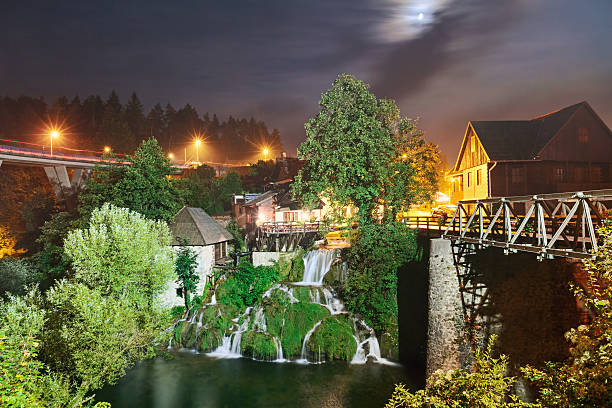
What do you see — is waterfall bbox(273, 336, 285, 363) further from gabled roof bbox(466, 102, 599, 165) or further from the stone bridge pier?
gabled roof bbox(466, 102, 599, 165)

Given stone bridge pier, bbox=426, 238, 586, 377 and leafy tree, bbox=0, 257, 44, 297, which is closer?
stone bridge pier, bbox=426, 238, 586, 377

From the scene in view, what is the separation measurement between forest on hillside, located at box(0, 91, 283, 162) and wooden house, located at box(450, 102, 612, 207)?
50074mm

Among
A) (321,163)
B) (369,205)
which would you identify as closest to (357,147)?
(321,163)

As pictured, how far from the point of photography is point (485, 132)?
3578 centimetres

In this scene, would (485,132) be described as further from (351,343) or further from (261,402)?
(261,402)

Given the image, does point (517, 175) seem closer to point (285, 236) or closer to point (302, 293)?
point (285, 236)

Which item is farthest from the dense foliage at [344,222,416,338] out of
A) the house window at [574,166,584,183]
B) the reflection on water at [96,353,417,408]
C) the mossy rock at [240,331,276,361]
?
the house window at [574,166,584,183]

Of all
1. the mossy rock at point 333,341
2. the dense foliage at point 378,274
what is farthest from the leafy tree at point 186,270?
the dense foliage at point 378,274

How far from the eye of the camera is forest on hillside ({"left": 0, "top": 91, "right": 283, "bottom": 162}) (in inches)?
2778

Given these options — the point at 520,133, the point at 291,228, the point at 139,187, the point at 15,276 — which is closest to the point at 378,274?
the point at 291,228

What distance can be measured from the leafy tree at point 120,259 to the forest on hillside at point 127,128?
112 feet

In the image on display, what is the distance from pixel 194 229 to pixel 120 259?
10.0m

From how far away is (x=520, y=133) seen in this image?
35500 mm

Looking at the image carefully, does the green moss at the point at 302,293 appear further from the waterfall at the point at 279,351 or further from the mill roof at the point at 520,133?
the mill roof at the point at 520,133
